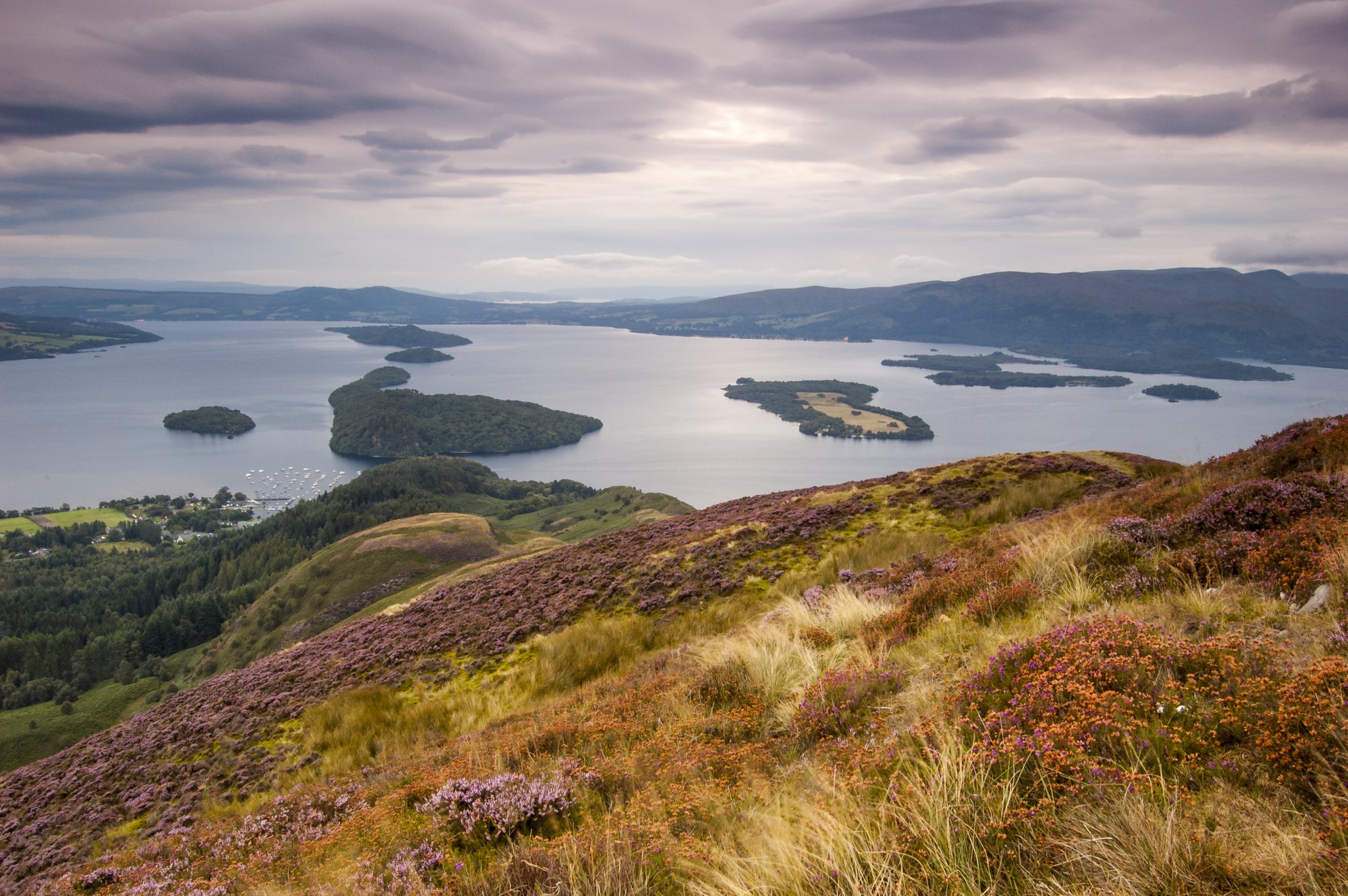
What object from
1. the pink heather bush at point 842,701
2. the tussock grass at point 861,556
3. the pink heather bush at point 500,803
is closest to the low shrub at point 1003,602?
the pink heather bush at point 842,701

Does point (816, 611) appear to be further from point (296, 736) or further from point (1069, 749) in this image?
point (296, 736)

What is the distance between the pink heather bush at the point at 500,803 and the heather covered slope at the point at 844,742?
1.0 inches

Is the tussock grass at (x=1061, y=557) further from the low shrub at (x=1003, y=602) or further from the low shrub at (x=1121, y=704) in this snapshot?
the low shrub at (x=1121, y=704)

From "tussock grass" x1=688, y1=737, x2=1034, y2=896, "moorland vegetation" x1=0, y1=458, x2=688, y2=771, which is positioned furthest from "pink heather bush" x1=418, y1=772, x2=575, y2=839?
Answer: "moorland vegetation" x1=0, y1=458, x2=688, y2=771

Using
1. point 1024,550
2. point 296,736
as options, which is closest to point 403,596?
A: point 296,736

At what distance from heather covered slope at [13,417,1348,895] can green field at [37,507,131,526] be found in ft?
602

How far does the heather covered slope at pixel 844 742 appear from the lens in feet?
11.7

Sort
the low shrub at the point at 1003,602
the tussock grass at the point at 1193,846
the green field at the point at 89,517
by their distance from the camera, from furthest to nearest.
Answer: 1. the green field at the point at 89,517
2. the low shrub at the point at 1003,602
3. the tussock grass at the point at 1193,846

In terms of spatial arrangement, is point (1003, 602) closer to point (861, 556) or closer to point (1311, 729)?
point (1311, 729)

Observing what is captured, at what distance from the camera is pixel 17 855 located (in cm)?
991

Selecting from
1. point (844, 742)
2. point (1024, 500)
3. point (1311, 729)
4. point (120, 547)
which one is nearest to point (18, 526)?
point (120, 547)

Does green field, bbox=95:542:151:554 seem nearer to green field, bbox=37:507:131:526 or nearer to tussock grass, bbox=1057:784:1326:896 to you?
green field, bbox=37:507:131:526

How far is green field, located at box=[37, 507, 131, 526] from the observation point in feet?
493

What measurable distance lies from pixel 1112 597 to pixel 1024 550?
1978mm
